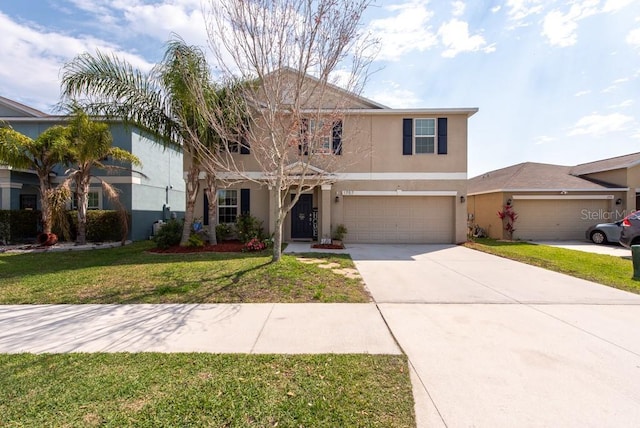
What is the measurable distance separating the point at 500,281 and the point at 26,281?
1098 centimetres

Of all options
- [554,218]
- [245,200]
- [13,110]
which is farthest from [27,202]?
[554,218]

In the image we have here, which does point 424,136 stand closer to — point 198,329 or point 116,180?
point 198,329

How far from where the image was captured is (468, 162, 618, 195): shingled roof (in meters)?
15.8

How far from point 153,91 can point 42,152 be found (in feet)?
18.4

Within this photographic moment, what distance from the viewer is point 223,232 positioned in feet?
42.4

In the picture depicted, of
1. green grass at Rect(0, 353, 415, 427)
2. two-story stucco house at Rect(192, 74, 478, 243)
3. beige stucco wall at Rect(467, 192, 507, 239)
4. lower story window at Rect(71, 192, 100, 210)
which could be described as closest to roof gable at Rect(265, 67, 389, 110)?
two-story stucco house at Rect(192, 74, 478, 243)

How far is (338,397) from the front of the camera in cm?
275

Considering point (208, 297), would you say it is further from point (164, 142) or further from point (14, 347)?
point (164, 142)

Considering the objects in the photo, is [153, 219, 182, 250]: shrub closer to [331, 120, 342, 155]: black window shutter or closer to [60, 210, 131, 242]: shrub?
[60, 210, 131, 242]: shrub

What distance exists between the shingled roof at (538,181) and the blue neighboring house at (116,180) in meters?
17.2

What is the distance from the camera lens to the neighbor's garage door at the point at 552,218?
52.0ft

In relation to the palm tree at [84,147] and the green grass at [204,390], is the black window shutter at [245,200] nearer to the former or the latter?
the palm tree at [84,147]

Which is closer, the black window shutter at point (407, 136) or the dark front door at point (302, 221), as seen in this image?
the black window shutter at point (407, 136)

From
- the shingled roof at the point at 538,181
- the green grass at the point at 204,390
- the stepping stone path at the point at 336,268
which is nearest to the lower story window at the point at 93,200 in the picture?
the stepping stone path at the point at 336,268
